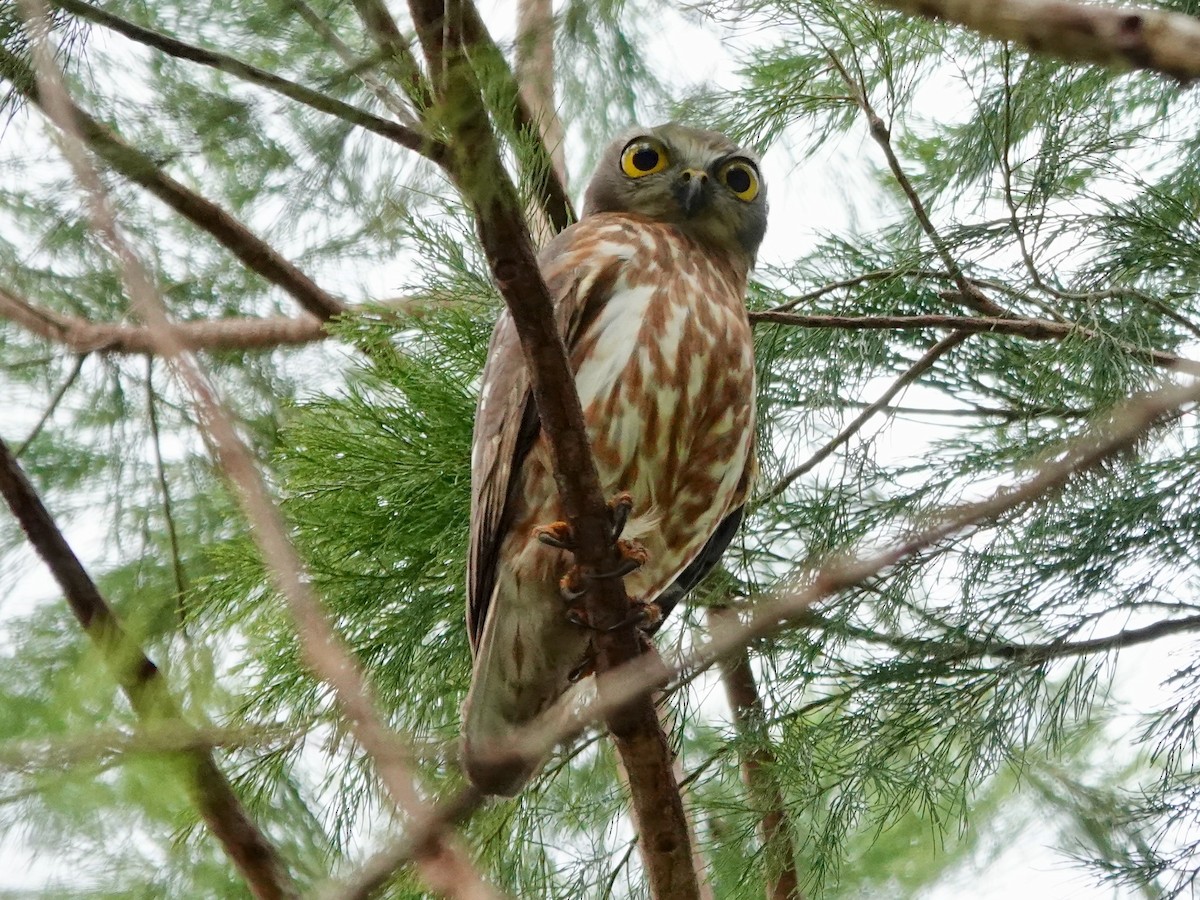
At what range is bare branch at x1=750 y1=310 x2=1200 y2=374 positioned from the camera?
299cm

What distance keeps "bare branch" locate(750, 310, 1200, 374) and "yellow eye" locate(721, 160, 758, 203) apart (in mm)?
638

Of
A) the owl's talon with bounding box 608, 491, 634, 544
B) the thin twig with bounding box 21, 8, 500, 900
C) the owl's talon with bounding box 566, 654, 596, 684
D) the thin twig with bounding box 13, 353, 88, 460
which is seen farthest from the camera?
the thin twig with bounding box 13, 353, 88, 460

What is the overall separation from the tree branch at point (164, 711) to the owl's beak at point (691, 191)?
2.15m

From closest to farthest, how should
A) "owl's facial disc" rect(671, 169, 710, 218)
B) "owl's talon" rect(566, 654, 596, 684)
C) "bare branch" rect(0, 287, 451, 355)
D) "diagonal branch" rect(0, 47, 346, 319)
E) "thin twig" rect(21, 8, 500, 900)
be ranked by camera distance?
"thin twig" rect(21, 8, 500, 900)
"diagonal branch" rect(0, 47, 346, 319)
"owl's talon" rect(566, 654, 596, 684)
"bare branch" rect(0, 287, 451, 355)
"owl's facial disc" rect(671, 169, 710, 218)

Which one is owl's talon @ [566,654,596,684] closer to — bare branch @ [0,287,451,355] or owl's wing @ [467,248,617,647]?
owl's wing @ [467,248,617,647]

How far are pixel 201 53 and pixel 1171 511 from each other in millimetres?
2334

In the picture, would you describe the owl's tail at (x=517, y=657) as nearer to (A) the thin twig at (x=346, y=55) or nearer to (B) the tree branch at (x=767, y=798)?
(B) the tree branch at (x=767, y=798)

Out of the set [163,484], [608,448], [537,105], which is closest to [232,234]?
[163,484]

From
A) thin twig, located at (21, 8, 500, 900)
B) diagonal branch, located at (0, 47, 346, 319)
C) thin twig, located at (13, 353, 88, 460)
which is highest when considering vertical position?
thin twig, located at (13, 353, 88, 460)

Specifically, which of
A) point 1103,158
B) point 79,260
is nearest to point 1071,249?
point 1103,158

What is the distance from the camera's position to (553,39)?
1.59 metres

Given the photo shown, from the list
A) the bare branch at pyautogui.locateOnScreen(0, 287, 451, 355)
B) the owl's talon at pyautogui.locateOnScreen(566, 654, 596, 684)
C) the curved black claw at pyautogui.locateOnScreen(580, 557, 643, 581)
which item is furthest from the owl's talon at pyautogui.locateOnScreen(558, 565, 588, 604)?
the bare branch at pyautogui.locateOnScreen(0, 287, 451, 355)

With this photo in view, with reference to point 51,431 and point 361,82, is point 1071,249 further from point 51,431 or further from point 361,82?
point 51,431

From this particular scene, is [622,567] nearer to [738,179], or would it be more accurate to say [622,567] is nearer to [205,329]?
[738,179]
